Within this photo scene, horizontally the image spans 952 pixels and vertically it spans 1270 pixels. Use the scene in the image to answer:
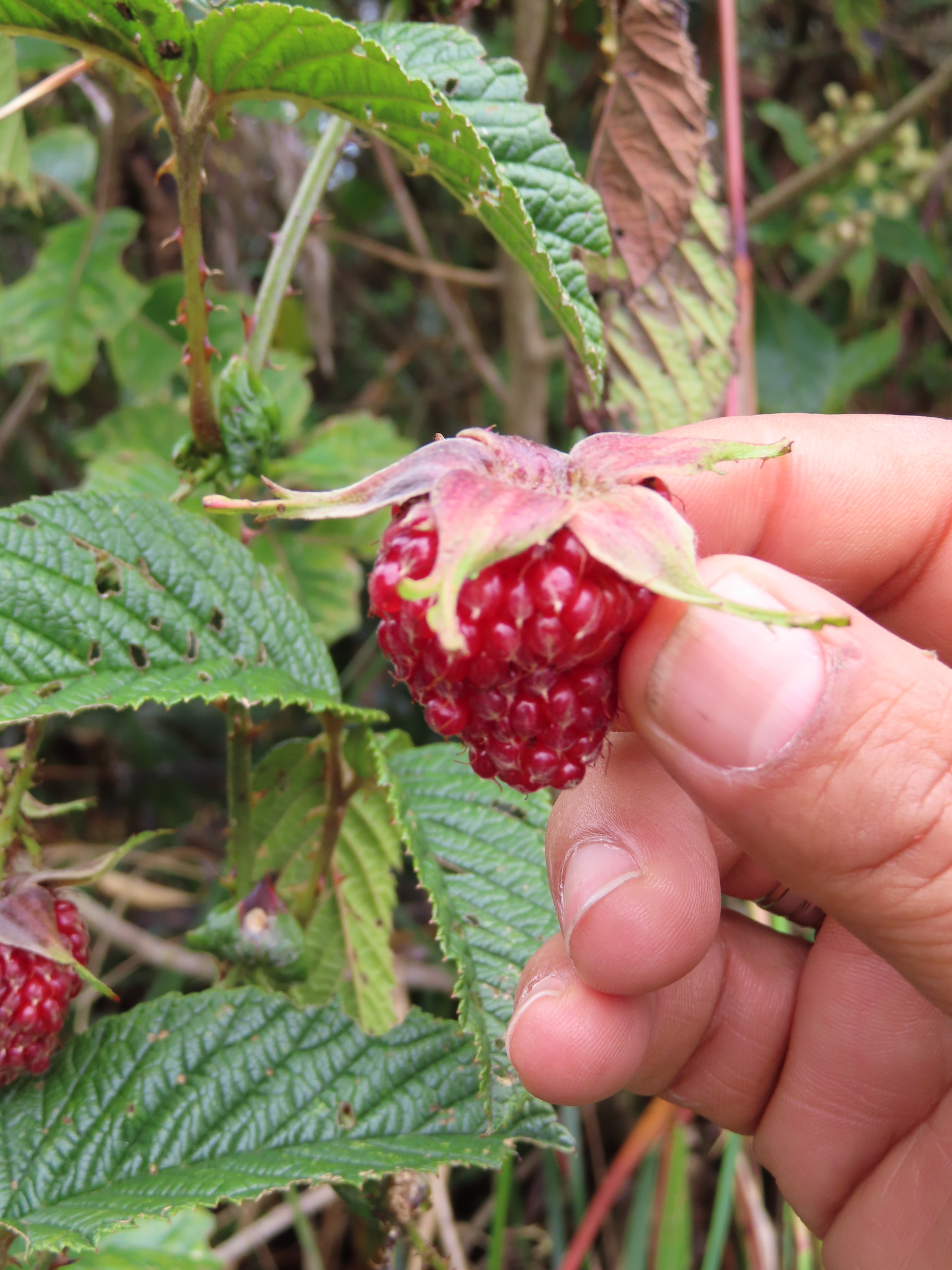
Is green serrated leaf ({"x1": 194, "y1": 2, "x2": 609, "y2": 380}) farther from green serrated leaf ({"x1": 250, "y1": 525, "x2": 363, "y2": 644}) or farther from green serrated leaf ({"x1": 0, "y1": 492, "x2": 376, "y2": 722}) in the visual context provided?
green serrated leaf ({"x1": 250, "y1": 525, "x2": 363, "y2": 644})

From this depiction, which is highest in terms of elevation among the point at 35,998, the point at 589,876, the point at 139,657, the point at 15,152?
the point at 15,152

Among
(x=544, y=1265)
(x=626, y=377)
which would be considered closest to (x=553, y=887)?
(x=626, y=377)

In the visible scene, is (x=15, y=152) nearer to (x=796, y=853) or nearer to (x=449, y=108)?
(x=449, y=108)

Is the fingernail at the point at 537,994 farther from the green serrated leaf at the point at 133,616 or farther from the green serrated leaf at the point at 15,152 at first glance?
the green serrated leaf at the point at 15,152

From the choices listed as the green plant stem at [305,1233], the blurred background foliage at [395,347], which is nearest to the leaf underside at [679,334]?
the blurred background foliage at [395,347]

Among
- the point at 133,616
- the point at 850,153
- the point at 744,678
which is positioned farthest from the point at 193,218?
the point at 850,153

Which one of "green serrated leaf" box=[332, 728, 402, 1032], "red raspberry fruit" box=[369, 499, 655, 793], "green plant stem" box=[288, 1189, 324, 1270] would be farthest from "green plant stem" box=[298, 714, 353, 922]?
"green plant stem" box=[288, 1189, 324, 1270]
